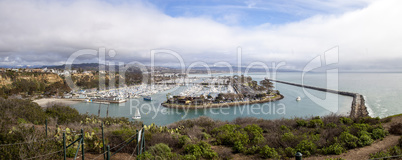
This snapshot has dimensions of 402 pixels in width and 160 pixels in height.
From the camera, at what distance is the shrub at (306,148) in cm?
491

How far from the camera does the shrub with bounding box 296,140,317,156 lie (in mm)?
4911

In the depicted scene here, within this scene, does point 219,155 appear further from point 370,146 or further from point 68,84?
point 68,84

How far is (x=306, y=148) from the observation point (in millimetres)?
5039

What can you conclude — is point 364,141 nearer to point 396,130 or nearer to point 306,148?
point 306,148

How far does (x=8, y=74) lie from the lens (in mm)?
39344

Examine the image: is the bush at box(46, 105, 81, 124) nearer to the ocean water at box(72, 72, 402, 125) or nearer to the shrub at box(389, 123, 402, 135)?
the ocean water at box(72, 72, 402, 125)

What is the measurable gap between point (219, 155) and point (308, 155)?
2.19m

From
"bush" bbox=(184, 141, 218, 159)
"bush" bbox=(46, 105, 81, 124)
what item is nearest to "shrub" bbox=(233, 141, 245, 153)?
"bush" bbox=(184, 141, 218, 159)

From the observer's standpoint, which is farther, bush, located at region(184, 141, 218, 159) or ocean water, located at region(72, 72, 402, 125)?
ocean water, located at region(72, 72, 402, 125)

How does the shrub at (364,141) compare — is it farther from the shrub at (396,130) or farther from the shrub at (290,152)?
the shrub at (290,152)

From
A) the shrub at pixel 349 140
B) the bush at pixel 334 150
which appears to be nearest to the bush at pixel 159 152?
the bush at pixel 334 150

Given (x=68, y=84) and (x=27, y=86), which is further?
(x=68, y=84)

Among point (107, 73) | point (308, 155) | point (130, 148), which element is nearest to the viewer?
point (308, 155)

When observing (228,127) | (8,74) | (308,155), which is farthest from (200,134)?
(8,74)
